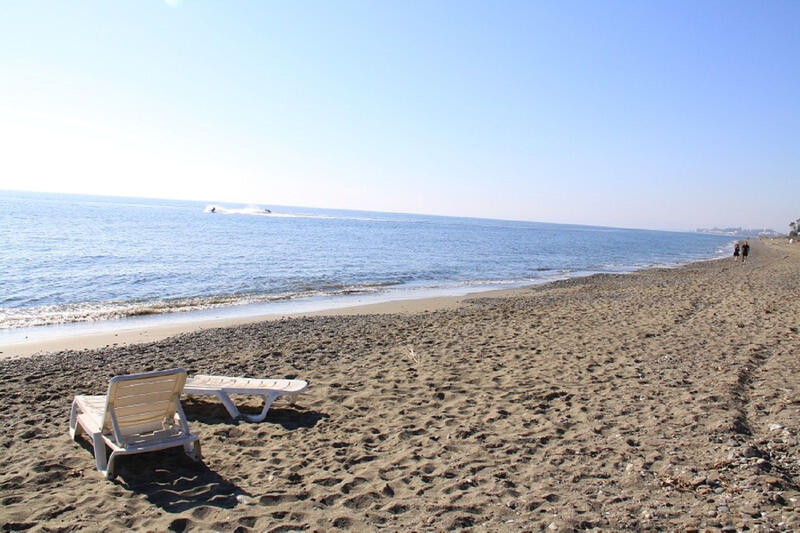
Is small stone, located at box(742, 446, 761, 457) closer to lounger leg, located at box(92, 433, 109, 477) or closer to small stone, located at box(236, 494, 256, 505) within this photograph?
small stone, located at box(236, 494, 256, 505)

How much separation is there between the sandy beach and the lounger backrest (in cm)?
30

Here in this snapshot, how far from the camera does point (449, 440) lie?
549 centimetres

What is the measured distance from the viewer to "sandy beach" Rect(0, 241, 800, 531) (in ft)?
13.2

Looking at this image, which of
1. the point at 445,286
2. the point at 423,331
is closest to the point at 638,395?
the point at 423,331

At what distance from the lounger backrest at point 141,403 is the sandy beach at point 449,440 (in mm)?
304

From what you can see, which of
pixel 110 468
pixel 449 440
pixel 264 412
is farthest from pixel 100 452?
pixel 449 440

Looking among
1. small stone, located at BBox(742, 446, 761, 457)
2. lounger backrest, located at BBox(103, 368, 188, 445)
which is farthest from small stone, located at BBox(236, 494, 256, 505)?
small stone, located at BBox(742, 446, 761, 457)

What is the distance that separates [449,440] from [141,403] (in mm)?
3154

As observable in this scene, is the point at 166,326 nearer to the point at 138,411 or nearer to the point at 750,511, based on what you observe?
the point at 138,411

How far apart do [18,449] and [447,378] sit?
5.33 metres

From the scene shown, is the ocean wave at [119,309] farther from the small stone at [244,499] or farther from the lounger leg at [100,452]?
the small stone at [244,499]

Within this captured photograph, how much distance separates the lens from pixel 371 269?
102ft

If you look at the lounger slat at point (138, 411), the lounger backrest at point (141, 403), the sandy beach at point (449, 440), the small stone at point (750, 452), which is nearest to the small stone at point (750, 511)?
the sandy beach at point (449, 440)

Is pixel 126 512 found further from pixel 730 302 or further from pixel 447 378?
pixel 730 302
